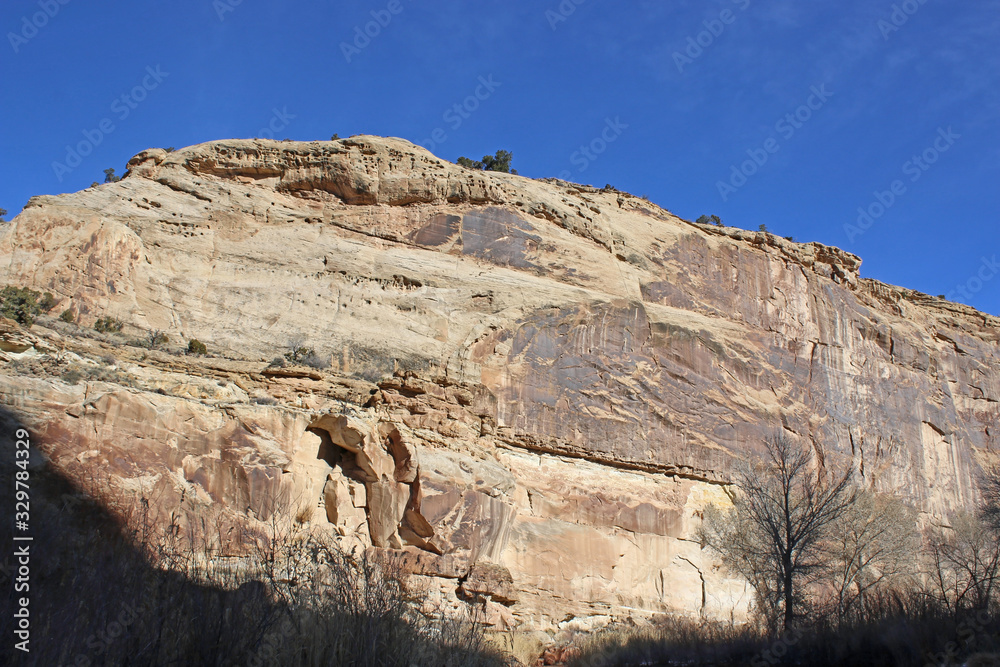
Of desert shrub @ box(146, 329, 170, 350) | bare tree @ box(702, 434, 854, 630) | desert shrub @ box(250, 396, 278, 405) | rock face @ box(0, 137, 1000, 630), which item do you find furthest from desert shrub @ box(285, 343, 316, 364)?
bare tree @ box(702, 434, 854, 630)

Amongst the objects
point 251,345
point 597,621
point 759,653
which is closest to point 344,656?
point 759,653

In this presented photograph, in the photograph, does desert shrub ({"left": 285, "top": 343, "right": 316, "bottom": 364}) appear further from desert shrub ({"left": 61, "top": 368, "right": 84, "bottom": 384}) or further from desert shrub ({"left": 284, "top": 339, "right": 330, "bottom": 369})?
desert shrub ({"left": 61, "top": 368, "right": 84, "bottom": 384})

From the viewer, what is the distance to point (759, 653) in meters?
13.4

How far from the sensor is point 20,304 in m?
18.8

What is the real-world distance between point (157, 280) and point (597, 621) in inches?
627

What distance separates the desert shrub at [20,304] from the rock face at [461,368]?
530mm

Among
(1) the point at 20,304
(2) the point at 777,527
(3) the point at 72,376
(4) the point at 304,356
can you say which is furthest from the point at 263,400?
(2) the point at 777,527

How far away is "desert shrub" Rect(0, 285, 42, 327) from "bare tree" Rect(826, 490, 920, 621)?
75.9 ft

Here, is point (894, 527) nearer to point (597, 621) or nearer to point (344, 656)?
point (597, 621)

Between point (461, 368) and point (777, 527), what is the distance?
9788mm

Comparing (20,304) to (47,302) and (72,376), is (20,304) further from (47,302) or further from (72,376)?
(72,376)

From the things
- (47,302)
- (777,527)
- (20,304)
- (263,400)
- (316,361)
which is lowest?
(777,527)

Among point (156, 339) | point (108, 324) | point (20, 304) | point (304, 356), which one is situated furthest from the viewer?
point (304, 356)

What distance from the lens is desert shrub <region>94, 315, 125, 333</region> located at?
66.9 ft
